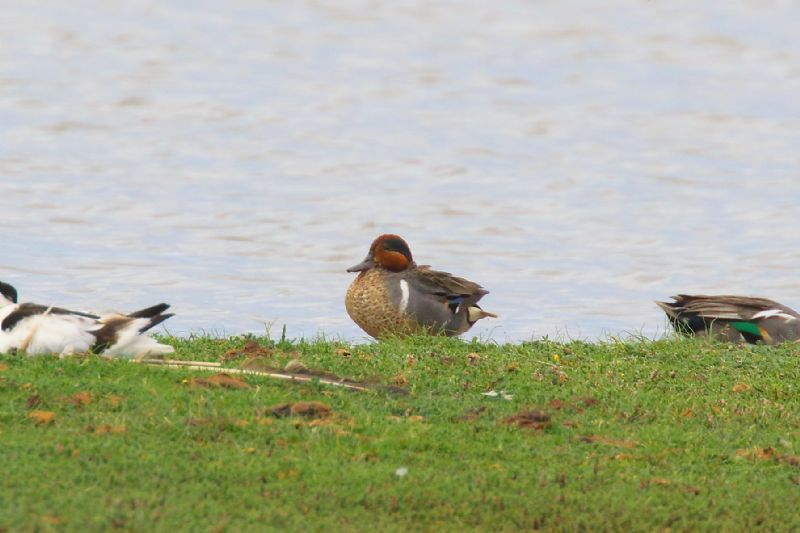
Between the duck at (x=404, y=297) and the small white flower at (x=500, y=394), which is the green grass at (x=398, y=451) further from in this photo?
the duck at (x=404, y=297)

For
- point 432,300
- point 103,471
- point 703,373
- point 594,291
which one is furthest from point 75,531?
point 594,291

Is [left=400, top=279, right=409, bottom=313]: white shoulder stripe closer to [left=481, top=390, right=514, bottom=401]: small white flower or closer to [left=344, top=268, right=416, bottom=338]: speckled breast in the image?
[left=344, top=268, right=416, bottom=338]: speckled breast

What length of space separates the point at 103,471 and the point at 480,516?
6.23 feet

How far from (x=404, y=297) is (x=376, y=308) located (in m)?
0.30

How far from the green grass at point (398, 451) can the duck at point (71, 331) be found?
12.1 inches

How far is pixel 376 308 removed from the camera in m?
12.9

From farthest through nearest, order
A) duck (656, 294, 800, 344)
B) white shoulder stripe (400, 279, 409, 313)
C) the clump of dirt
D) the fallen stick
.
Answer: white shoulder stripe (400, 279, 409, 313) → duck (656, 294, 800, 344) → the fallen stick → the clump of dirt

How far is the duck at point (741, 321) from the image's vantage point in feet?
A: 41.3

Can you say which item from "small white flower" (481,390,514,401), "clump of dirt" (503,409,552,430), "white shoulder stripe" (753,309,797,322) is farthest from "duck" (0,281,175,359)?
"white shoulder stripe" (753,309,797,322)

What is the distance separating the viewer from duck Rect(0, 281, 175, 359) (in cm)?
912

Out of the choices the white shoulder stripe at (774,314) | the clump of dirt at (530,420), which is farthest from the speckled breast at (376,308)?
the clump of dirt at (530,420)

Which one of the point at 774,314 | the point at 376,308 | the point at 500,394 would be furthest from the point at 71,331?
the point at 774,314

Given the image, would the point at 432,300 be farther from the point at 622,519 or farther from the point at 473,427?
the point at 622,519

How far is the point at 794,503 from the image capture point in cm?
743
